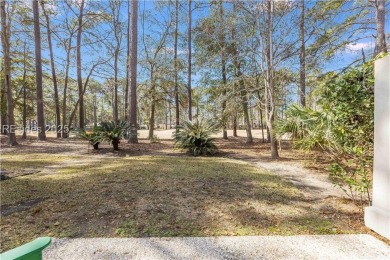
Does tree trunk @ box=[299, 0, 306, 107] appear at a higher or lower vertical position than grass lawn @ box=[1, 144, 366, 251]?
higher

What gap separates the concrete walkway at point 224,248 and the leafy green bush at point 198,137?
575cm

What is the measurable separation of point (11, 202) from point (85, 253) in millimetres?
1969

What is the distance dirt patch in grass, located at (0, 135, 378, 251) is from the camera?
2381mm

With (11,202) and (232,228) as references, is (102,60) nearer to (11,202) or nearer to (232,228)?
(11,202)

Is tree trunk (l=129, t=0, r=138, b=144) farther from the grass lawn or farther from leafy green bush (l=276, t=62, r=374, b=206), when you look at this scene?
leafy green bush (l=276, t=62, r=374, b=206)

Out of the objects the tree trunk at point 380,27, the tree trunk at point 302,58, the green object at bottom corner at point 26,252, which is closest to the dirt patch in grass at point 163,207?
the green object at bottom corner at point 26,252

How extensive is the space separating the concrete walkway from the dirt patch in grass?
0.14 meters

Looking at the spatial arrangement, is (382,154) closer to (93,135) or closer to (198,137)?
(198,137)

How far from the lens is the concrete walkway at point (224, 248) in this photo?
191 centimetres

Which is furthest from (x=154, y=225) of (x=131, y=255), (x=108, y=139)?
(x=108, y=139)

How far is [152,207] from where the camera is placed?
9.71ft

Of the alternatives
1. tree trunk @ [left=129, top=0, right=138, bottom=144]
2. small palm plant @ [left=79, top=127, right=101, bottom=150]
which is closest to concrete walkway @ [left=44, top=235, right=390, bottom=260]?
small palm plant @ [left=79, top=127, right=101, bottom=150]

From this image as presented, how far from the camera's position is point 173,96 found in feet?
47.7

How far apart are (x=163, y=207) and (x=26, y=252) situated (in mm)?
2149
